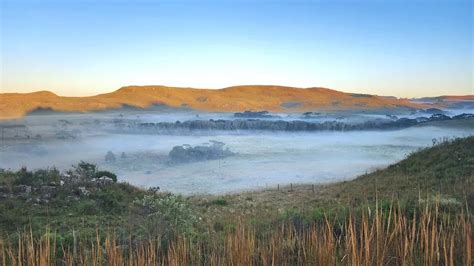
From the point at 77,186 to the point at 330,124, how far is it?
71.3 m

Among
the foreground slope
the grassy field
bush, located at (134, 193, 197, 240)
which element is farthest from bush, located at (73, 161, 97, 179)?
bush, located at (134, 193, 197, 240)

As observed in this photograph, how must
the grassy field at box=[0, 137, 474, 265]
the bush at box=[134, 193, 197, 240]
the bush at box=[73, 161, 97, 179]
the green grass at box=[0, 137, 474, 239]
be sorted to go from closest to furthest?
the grassy field at box=[0, 137, 474, 265] → the bush at box=[134, 193, 197, 240] → the green grass at box=[0, 137, 474, 239] → the bush at box=[73, 161, 97, 179]

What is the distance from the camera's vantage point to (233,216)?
11.6m

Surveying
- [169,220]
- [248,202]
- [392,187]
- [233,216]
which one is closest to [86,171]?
[248,202]

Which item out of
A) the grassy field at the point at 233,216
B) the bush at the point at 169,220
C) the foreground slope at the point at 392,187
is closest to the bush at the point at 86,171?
the grassy field at the point at 233,216

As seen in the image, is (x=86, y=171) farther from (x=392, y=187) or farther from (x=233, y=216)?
(x=392, y=187)

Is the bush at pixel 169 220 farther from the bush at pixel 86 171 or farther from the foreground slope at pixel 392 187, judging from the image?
the bush at pixel 86 171

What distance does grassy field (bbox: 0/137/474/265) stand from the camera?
196 inches

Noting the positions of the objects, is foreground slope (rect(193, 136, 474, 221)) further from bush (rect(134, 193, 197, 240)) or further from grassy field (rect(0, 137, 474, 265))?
bush (rect(134, 193, 197, 240))

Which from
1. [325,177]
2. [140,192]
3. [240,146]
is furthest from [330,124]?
[140,192]

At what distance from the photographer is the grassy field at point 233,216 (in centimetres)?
497

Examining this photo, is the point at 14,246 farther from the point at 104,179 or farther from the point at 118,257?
the point at 104,179

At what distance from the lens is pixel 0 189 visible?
528 inches

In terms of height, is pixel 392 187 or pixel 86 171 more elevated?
pixel 86 171
